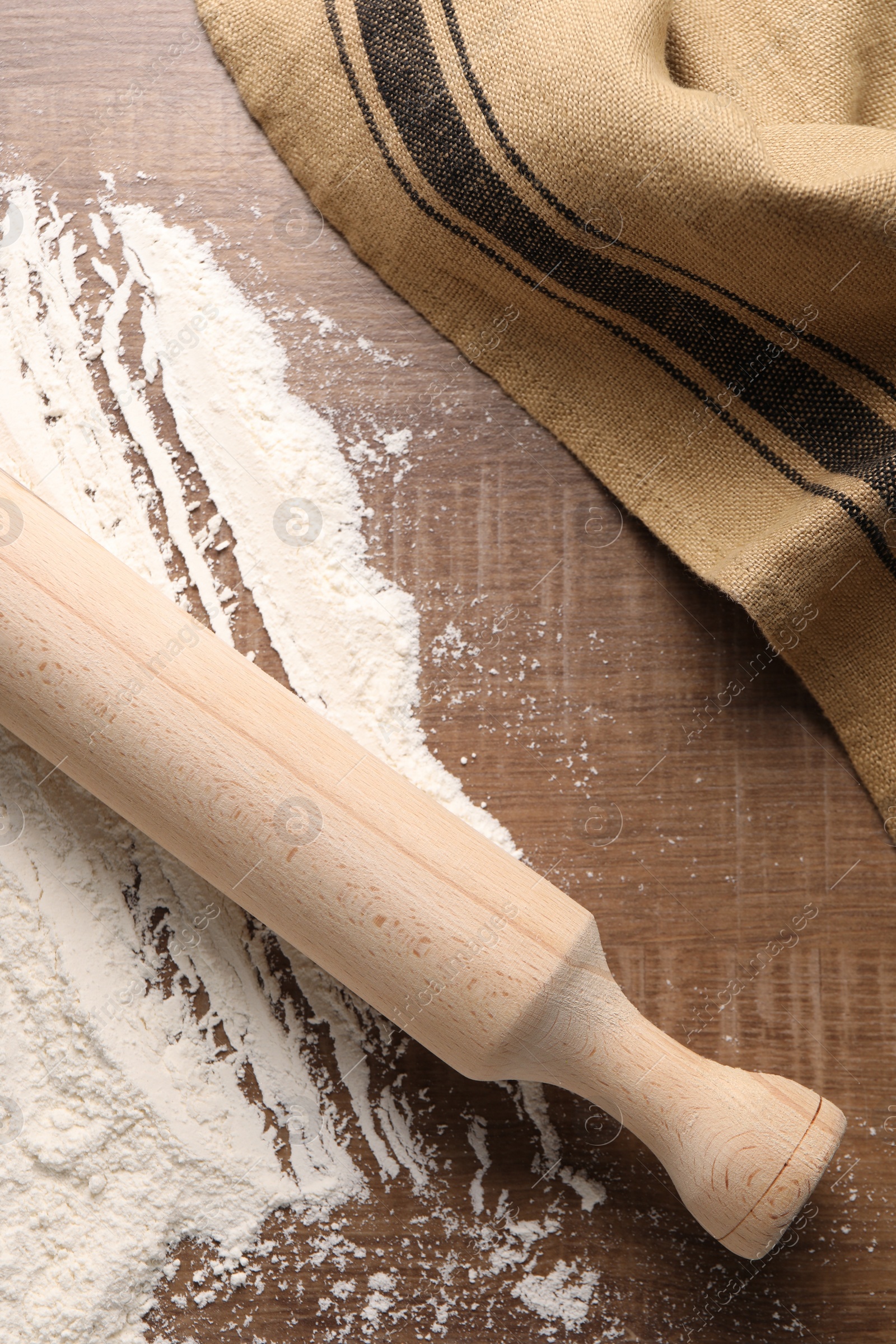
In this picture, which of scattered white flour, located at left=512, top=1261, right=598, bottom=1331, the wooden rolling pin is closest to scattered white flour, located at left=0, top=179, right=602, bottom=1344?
scattered white flour, located at left=512, top=1261, right=598, bottom=1331

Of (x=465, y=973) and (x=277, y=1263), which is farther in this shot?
(x=277, y=1263)

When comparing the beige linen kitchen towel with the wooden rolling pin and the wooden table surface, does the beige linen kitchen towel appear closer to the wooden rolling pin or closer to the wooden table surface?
the wooden table surface

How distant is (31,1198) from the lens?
76 cm

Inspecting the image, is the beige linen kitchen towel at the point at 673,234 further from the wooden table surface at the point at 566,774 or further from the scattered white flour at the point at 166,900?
the scattered white flour at the point at 166,900

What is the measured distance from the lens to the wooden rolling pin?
26.1 inches

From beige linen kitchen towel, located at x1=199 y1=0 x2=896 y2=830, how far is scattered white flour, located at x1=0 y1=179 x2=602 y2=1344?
15 cm

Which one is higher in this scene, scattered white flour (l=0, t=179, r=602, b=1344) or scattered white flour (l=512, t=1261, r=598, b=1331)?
scattered white flour (l=0, t=179, r=602, b=1344)

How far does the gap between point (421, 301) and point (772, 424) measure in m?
0.34

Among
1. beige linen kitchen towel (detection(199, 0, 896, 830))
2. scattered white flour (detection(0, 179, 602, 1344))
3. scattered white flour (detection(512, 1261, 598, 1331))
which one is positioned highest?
beige linen kitchen towel (detection(199, 0, 896, 830))

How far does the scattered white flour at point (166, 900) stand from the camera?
0.77 metres

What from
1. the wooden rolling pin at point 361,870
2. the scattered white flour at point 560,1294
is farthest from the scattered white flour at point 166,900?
the wooden rolling pin at point 361,870

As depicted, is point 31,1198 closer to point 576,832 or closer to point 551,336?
point 576,832

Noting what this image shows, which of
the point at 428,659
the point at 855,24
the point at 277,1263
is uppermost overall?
the point at 855,24

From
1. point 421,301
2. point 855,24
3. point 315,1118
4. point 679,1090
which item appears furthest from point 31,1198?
point 855,24
